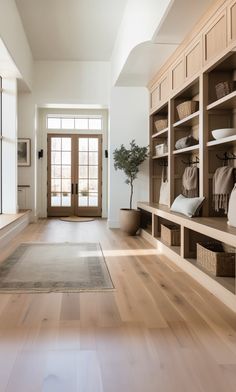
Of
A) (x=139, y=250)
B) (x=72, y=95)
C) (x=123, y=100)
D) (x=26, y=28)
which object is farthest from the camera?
(x=72, y=95)

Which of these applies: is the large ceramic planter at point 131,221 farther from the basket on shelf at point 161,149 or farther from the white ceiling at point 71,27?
the white ceiling at point 71,27

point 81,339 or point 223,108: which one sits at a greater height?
point 223,108

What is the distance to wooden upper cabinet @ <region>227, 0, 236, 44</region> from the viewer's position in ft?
10.7

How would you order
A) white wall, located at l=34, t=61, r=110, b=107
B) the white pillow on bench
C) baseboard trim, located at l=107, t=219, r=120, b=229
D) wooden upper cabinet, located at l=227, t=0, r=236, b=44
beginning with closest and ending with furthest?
wooden upper cabinet, located at l=227, t=0, r=236, b=44 → the white pillow on bench → baseboard trim, located at l=107, t=219, r=120, b=229 → white wall, located at l=34, t=61, r=110, b=107

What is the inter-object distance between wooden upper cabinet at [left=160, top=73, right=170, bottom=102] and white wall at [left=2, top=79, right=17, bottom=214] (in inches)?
112

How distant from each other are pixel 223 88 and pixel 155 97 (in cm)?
287

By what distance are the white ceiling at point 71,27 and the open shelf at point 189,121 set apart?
2.13m

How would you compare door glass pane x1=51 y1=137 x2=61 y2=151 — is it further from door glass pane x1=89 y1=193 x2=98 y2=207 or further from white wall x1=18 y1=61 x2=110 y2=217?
door glass pane x1=89 y1=193 x2=98 y2=207

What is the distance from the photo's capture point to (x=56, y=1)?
548cm

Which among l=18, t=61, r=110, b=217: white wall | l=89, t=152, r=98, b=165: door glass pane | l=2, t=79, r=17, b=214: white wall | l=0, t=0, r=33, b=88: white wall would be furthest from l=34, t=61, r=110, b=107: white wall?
l=89, t=152, r=98, b=165: door glass pane

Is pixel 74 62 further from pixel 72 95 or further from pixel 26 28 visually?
pixel 26 28

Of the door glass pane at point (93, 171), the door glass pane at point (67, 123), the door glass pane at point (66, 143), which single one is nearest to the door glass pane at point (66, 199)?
the door glass pane at point (93, 171)

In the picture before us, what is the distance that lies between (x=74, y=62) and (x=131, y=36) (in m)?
3.01

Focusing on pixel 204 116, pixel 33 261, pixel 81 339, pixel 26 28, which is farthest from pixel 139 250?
pixel 26 28
